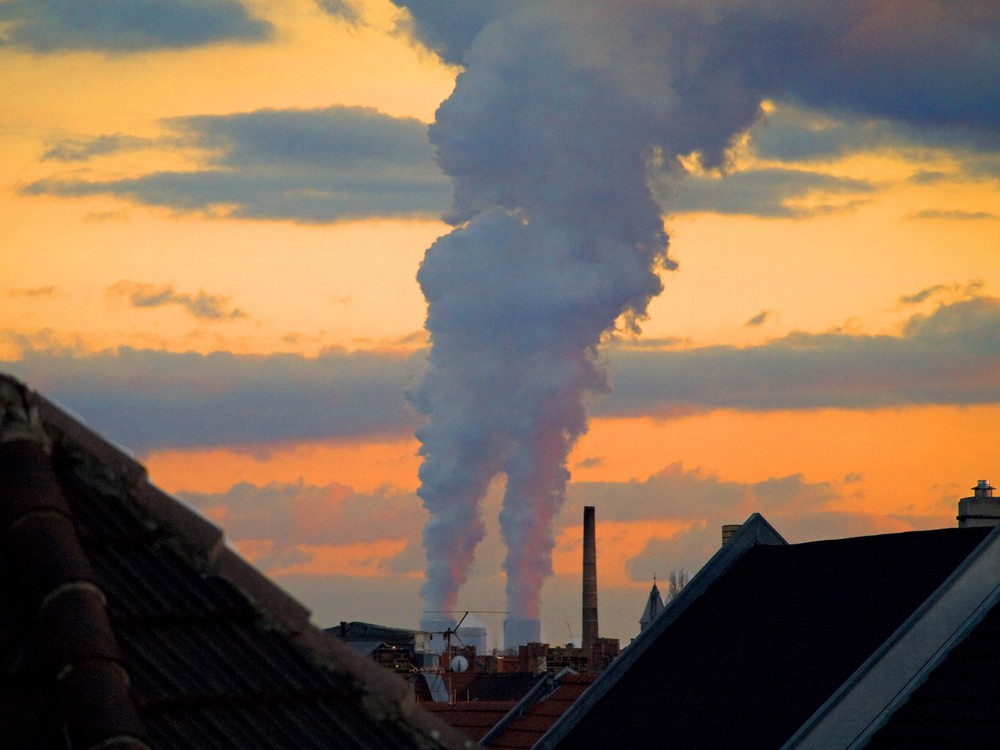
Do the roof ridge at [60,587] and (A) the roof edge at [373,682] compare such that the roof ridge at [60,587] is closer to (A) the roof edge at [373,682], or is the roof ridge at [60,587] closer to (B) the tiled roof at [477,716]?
(A) the roof edge at [373,682]

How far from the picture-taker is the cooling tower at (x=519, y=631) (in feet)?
316

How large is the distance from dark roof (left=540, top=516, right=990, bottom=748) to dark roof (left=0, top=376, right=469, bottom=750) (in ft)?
35.5

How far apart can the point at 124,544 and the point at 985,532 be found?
41.4ft

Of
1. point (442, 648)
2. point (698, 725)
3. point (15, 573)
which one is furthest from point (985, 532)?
point (442, 648)

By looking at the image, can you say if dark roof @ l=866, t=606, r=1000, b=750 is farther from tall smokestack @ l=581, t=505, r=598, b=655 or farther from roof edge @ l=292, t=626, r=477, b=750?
tall smokestack @ l=581, t=505, r=598, b=655

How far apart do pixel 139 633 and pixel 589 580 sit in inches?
3579

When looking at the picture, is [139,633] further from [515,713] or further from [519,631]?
[519,631]

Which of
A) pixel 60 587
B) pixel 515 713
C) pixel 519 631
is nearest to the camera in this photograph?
pixel 60 587

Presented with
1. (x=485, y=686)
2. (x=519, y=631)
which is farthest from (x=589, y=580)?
(x=485, y=686)

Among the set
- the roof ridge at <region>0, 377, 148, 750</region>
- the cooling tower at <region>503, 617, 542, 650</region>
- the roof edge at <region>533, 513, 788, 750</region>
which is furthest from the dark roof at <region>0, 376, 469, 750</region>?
the cooling tower at <region>503, 617, 542, 650</region>

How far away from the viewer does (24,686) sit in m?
3.72

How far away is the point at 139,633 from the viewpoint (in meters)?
4.32

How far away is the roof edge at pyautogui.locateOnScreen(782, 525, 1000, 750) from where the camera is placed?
14234mm

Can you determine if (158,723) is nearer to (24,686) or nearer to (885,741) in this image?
(24,686)
